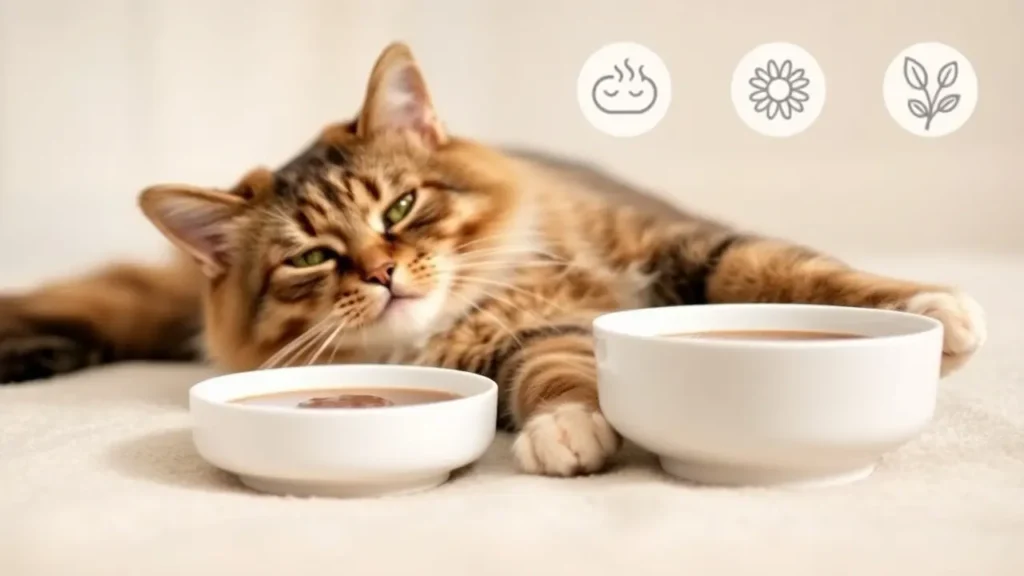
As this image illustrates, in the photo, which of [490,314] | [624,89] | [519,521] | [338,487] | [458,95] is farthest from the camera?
[458,95]

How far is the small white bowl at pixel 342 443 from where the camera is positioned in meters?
0.85

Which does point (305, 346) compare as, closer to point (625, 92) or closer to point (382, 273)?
point (382, 273)

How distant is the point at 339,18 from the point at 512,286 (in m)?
1.24

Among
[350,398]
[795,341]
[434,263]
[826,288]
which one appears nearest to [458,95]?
[434,263]

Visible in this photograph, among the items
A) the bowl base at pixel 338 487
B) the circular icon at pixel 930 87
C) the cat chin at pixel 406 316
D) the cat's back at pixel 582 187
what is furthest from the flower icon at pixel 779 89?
the bowl base at pixel 338 487

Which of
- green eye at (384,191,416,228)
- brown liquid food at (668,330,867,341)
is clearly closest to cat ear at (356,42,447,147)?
green eye at (384,191,416,228)

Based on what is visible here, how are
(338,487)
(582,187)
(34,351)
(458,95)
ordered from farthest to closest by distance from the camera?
(458,95), (582,187), (34,351), (338,487)

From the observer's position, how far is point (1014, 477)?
0.90m

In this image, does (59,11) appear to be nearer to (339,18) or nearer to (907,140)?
(339,18)

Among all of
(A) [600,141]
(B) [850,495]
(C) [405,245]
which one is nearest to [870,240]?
(A) [600,141]

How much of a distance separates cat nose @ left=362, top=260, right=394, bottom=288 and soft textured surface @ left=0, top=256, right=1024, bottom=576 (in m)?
0.25

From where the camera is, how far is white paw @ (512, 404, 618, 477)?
93cm

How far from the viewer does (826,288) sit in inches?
48.7

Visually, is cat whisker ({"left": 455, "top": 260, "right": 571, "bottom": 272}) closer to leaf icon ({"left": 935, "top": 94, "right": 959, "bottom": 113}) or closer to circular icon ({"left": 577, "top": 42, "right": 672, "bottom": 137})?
circular icon ({"left": 577, "top": 42, "right": 672, "bottom": 137})
